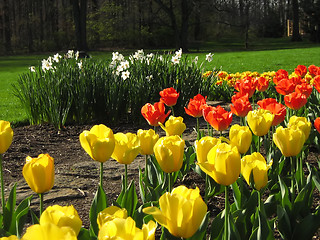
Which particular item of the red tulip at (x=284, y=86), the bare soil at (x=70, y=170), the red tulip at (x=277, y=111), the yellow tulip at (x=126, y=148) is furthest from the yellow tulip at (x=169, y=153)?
the red tulip at (x=284, y=86)

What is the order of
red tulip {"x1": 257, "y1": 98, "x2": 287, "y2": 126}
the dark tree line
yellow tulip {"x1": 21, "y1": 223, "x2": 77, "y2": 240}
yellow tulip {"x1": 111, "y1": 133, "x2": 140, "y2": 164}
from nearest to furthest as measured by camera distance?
1. yellow tulip {"x1": 21, "y1": 223, "x2": 77, "y2": 240}
2. yellow tulip {"x1": 111, "y1": 133, "x2": 140, "y2": 164}
3. red tulip {"x1": 257, "y1": 98, "x2": 287, "y2": 126}
4. the dark tree line

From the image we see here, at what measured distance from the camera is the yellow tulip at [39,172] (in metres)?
1.33

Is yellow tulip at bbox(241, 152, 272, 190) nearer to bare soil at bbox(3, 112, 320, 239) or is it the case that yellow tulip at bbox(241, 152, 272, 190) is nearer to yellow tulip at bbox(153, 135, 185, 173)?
yellow tulip at bbox(153, 135, 185, 173)

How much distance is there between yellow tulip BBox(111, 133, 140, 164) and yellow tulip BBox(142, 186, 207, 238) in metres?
0.59

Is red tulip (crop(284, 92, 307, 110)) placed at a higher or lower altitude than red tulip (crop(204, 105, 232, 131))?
higher

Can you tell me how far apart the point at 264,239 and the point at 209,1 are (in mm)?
33139

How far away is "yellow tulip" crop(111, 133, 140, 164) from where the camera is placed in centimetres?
163

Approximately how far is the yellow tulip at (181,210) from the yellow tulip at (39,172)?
461 millimetres

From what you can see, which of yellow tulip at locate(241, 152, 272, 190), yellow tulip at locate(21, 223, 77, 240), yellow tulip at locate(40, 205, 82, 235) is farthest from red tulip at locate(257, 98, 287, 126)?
yellow tulip at locate(21, 223, 77, 240)

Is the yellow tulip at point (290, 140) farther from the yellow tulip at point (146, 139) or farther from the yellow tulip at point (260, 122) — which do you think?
the yellow tulip at point (146, 139)

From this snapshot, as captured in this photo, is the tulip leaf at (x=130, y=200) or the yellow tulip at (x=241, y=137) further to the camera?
the yellow tulip at (x=241, y=137)

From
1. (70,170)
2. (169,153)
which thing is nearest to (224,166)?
(169,153)

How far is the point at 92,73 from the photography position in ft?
17.5

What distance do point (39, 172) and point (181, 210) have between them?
531 mm
